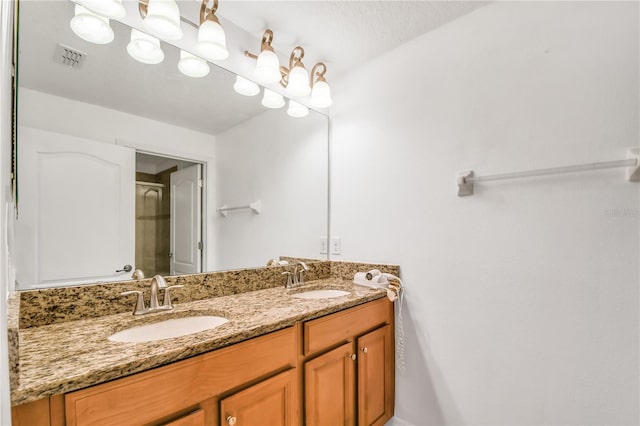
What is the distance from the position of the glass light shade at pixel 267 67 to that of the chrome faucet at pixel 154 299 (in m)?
1.13

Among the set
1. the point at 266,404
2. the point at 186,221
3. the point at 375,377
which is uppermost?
the point at 186,221

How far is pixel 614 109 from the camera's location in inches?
45.9

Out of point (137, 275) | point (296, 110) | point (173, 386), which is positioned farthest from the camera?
point (296, 110)

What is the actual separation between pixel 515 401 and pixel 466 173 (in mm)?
1043

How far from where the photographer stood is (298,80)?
1759 mm

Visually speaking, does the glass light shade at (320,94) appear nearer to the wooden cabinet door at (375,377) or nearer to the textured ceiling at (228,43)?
the textured ceiling at (228,43)

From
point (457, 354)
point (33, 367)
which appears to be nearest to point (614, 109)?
point (457, 354)

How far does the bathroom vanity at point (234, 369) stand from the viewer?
2.29 ft

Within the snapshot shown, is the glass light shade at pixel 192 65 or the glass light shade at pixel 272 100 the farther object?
the glass light shade at pixel 272 100

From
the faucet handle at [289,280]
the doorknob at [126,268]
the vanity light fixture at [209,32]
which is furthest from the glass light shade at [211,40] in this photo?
the faucet handle at [289,280]

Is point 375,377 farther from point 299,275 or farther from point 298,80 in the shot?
point 298,80

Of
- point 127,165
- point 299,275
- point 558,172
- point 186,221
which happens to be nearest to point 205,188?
point 186,221

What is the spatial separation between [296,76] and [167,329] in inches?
56.2

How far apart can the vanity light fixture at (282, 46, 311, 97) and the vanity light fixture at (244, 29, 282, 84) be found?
12 cm
